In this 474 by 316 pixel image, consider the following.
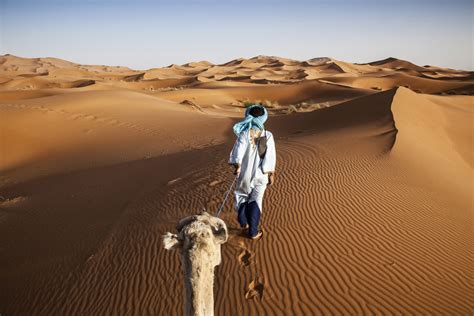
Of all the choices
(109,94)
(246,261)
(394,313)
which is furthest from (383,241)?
(109,94)

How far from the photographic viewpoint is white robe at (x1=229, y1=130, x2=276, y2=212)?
4.14 meters

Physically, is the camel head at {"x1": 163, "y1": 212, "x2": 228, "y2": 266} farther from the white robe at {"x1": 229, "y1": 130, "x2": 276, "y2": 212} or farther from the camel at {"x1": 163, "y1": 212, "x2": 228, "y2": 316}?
the white robe at {"x1": 229, "y1": 130, "x2": 276, "y2": 212}

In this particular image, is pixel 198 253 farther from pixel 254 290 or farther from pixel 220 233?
pixel 254 290

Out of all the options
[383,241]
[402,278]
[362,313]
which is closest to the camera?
[362,313]

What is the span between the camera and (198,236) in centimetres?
213

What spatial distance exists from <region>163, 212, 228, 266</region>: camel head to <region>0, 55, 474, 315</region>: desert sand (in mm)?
1772

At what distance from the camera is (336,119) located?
1233cm

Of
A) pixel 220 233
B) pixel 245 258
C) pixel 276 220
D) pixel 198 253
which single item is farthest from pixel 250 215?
pixel 198 253

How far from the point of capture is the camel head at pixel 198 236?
2137 mm

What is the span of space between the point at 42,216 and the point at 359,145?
696 cm

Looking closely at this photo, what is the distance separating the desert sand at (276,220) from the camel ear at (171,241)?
1871 mm

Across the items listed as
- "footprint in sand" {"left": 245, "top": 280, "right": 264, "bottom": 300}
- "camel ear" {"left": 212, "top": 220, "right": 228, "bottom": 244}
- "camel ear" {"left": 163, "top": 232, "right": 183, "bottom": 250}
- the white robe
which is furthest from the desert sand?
"camel ear" {"left": 163, "top": 232, "right": 183, "bottom": 250}

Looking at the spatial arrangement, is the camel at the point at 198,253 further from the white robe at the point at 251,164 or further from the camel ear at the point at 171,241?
the white robe at the point at 251,164

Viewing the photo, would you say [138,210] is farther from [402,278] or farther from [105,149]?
A: [105,149]
